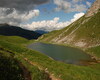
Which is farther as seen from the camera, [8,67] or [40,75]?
[40,75]

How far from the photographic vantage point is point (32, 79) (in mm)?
20922

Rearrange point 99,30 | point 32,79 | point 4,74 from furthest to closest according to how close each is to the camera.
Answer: point 99,30 < point 32,79 < point 4,74

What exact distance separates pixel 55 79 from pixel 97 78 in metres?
11.5

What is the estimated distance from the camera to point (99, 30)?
159m

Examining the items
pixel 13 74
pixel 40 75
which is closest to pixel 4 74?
pixel 13 74

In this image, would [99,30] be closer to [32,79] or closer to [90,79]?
[90,79]

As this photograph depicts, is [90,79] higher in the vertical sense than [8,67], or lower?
lower

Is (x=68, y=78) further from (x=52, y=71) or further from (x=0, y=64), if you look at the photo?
(x=0, y=64)

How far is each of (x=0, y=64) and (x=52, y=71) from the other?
11.7 metres

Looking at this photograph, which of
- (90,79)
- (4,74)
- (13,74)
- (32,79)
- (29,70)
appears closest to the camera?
(4,74)

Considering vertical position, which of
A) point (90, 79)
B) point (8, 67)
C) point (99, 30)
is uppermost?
point (99, 30)

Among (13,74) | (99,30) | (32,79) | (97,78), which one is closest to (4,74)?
(13,74)

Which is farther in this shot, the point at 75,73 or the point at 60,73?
the point at 75,73

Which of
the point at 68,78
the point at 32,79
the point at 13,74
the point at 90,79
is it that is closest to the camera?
the point at 13,74
